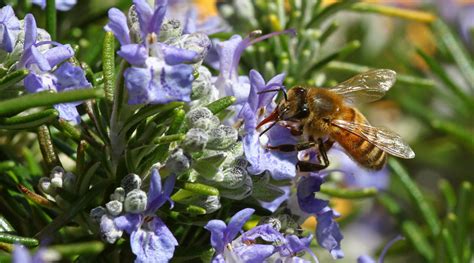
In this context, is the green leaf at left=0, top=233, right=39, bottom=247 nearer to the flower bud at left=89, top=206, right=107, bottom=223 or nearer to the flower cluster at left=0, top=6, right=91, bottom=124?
the flower bud at left=89, top=206, right=107, bottom=223

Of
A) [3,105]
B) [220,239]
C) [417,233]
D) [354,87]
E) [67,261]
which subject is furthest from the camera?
[417,233]

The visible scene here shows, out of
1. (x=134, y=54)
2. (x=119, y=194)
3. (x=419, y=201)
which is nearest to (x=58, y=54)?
(x=134, y=54)

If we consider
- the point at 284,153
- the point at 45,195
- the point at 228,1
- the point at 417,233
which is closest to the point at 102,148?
the point at 45,195

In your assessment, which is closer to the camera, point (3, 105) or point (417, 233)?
point (3, 105)

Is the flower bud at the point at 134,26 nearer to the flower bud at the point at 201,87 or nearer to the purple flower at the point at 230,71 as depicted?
the flower bud at the point at 201,87

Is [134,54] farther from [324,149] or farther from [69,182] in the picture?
[324,149]

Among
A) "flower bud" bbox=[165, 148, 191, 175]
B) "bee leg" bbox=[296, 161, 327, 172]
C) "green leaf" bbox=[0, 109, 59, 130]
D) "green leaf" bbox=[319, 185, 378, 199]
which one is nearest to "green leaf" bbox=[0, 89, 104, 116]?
"green leaf" bbox=[0, 109, 59, 130]

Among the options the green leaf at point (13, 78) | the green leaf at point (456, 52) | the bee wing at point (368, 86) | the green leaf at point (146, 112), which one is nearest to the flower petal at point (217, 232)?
the green leaf at point (146, 112)

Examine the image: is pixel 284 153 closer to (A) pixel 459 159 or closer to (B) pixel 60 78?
(B) pixel 60 78
